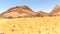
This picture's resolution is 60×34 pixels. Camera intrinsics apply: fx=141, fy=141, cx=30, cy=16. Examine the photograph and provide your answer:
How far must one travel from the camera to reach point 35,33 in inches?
527

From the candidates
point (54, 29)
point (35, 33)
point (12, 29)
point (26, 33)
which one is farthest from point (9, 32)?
point (54, 29)

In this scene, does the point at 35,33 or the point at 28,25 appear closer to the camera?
the point at 35,33

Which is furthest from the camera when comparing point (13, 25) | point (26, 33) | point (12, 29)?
point (13, 25)

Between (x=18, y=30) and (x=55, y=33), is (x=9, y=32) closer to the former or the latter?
(x=18, y=30)

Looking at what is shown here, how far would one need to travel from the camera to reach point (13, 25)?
50.3 ft

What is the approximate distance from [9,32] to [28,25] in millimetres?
2884

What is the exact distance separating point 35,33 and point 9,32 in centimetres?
248

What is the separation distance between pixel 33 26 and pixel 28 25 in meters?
0.57

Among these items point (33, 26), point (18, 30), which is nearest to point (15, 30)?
point (18, 30)

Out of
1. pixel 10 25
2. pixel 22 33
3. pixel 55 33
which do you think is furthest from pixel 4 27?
pixel 55 33

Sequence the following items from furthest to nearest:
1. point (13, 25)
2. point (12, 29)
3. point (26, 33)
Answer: point (13, 25), point (12, 29), point (26, 33)

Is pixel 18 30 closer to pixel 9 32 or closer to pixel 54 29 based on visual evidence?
pixel 9 32

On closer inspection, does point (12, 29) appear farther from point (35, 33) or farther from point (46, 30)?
point (46, 30)

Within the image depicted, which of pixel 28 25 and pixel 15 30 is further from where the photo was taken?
pixel 28 25
